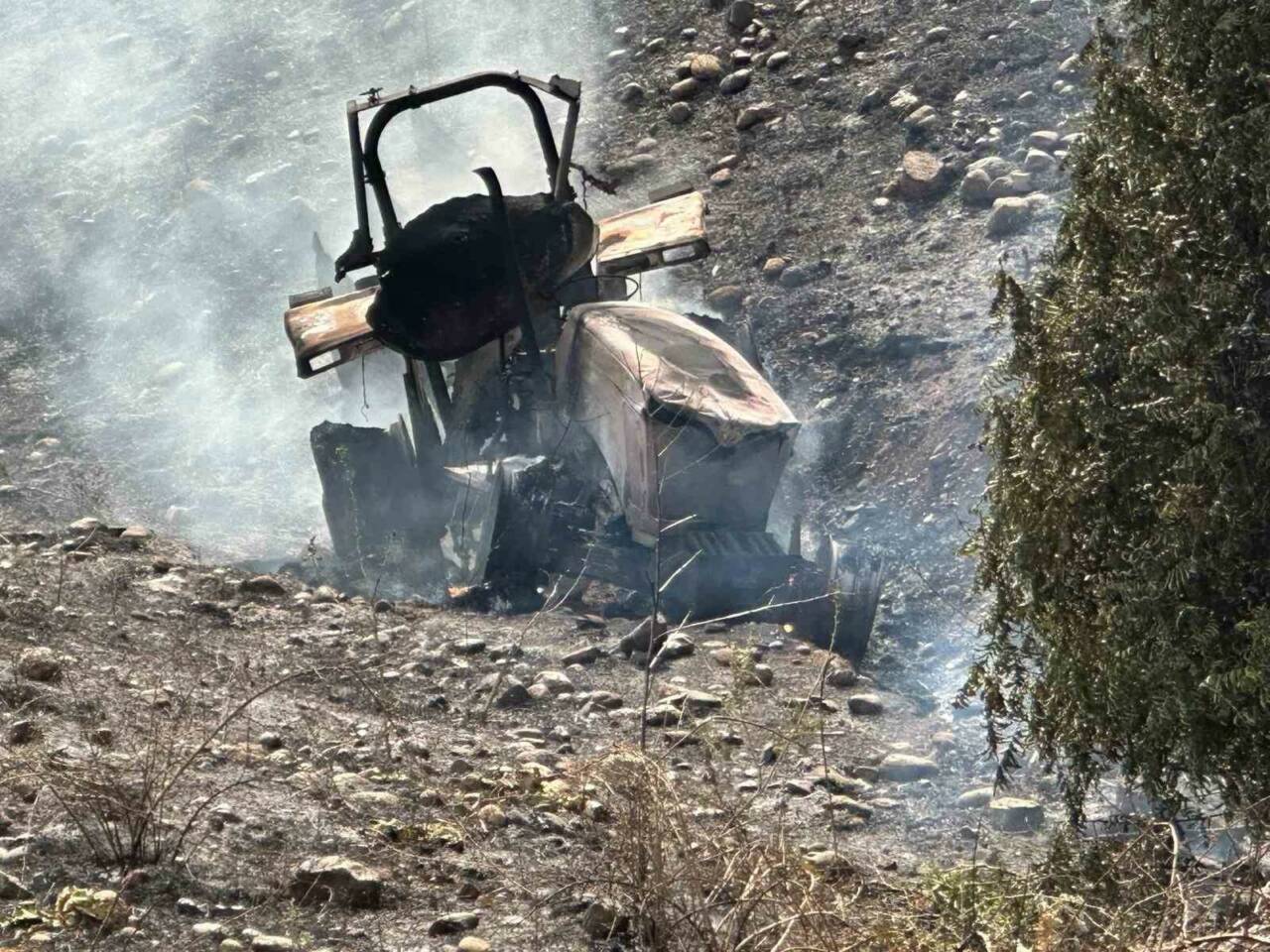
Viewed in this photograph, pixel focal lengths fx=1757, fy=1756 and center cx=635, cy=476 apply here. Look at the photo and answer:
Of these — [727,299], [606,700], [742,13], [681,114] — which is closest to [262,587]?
[606,700]

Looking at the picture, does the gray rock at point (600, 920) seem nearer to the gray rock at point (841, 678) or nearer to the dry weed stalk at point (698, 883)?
the dry weed stalk at point (698, 883)

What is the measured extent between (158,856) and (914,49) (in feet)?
33.7

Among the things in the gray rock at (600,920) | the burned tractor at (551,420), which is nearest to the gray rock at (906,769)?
the burned tractor at (551,420)

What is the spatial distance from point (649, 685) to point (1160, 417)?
69.5 inches

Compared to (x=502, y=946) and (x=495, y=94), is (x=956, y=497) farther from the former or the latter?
(x=495, y=94)

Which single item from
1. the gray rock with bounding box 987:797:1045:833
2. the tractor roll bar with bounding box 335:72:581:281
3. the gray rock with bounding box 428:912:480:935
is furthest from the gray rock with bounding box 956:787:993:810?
the tractor roll bar with bounding box 335:72:581:281

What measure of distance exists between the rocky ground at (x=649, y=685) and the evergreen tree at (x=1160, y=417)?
556 millimetres

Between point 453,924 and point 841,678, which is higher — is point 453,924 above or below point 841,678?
above

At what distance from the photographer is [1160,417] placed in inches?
145

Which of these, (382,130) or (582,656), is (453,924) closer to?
(582,656)

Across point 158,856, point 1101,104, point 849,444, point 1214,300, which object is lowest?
point 849,444

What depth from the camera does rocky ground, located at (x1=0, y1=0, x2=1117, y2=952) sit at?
3678mm

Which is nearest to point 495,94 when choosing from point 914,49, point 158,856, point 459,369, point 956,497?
point 914,49

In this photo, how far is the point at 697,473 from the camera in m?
6.93
